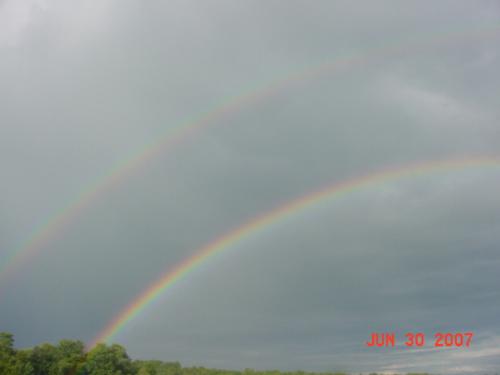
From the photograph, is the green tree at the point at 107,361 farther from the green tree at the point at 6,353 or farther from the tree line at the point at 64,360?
the green tree at the point at 6,353

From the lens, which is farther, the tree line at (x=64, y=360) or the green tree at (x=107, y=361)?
the green tree at (x=107, y=361)

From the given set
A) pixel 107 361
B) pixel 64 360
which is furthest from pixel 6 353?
pixel 107 361

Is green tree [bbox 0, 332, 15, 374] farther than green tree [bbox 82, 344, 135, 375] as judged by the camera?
No

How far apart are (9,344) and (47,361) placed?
22.3 feet

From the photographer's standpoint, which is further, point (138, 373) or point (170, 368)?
point (170, 368)

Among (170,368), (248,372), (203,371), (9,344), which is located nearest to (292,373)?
(248,372)

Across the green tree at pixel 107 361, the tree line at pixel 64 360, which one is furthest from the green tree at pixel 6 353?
the green tree at pixel 107 361

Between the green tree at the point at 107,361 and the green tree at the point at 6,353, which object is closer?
the green tree at the point at 6,353

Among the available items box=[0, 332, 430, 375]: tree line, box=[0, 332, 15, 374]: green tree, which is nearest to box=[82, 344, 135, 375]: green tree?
box=[0, 332, 430, 375]: tree line

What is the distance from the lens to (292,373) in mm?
130500

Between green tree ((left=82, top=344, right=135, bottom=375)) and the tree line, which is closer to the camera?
the tree line

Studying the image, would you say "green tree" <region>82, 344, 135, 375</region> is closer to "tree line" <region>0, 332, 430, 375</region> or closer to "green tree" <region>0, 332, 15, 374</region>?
"tree line" <region>0, 332, 430, 375</region>

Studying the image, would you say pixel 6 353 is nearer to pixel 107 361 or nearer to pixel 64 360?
pixel 64 360

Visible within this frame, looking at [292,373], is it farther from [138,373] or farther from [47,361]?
[47,361]
